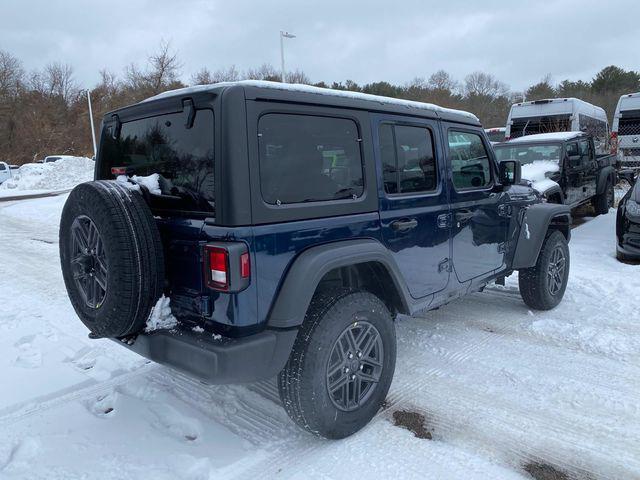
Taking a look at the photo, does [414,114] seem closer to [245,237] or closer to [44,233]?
[245,237]

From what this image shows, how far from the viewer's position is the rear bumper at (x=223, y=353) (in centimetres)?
233

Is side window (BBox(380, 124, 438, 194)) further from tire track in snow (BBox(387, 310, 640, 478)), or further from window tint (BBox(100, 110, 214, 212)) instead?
tire track in snow (BBox(387, 310, 640, 478))

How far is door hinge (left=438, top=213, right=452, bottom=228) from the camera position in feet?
11.5

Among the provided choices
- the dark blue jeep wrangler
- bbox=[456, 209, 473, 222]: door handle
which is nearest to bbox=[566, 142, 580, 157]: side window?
bbox=[456, 209, 473, 222]: door handle

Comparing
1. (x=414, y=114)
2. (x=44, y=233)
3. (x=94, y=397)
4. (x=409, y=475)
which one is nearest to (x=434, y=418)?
(x=409, y=475)

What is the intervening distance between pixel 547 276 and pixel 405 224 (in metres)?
2.39

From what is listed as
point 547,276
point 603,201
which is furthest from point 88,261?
point 603,201

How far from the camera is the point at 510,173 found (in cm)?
430

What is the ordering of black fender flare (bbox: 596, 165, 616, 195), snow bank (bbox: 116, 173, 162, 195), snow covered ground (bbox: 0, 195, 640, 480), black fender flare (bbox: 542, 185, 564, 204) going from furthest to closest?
black fender flare (bbox: 596, 165, 616, 195) → black fender flare (bbox: 542, 185, 564, 204) → snow bank (bbox: 116, 173, 162, 195) → snow covered ground (bbox: 0, 195, 640, 480)

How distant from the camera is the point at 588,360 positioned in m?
3.83

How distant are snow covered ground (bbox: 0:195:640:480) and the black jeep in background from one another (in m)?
3.97

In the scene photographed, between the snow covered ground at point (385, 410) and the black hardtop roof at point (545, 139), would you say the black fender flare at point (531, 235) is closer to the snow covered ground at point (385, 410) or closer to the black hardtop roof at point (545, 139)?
the snow covered ground at point (385, 410)

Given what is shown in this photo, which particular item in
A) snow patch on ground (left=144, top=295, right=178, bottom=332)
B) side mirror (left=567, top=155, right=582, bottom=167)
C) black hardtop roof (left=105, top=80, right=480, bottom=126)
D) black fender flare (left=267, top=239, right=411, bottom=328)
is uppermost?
black hardtop roof (left=105, top=80, right=480, bottom=126)

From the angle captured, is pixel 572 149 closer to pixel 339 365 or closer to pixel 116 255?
pixel 339 365
